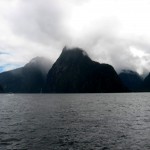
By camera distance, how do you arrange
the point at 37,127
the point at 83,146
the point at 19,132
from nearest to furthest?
the point at 83,146 < the point at 19,132 < the point at 37,127

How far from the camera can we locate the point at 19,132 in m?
48.5

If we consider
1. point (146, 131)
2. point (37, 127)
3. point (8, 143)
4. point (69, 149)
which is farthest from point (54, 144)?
point (146, 131)

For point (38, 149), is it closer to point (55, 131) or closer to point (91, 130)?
point (55, 131)

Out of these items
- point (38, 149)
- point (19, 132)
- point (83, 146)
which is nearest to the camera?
point (38, 149)

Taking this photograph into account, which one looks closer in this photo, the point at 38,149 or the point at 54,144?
the point at 38,149

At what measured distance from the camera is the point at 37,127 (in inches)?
2124

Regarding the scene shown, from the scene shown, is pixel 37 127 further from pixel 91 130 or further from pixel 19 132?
pixel 91 130

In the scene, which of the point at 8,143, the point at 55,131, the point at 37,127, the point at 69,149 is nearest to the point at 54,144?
the point at 69,149

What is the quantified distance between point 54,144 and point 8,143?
6943mm

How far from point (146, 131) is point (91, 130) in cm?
1048

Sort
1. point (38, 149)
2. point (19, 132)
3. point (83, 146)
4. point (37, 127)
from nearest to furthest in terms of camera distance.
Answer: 1. point (38, 149)
2. point (83, 146)
3. point (19, 132)
4. point (37, 127)

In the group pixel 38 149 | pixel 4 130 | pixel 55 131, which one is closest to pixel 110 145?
pixel 38 149

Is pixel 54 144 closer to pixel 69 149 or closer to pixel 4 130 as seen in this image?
pixel 69 149

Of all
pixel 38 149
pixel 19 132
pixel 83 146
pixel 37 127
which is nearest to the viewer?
pixel 38 149
